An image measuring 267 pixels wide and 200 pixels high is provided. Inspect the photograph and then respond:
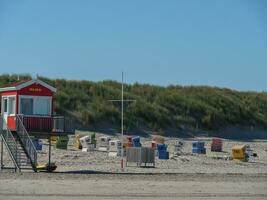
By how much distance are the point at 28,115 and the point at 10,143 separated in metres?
1.71

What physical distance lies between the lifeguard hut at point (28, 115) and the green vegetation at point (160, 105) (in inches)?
926

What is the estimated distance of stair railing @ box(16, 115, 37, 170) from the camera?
1352 inches

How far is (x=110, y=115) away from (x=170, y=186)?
3554cm

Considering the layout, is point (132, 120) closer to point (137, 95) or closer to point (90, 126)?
point (90, 126)

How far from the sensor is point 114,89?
7444 cm

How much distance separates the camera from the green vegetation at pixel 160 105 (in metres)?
63.6

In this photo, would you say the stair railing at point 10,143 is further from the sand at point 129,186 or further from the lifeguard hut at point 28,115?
the sand at point 129,186

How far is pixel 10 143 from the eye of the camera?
115 ft

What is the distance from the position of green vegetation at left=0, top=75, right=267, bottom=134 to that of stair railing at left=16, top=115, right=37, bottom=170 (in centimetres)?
2501

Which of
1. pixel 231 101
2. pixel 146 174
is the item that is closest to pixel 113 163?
pixel 146 174

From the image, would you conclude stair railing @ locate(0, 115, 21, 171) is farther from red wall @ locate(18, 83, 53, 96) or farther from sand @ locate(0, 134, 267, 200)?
red wall @ locate(18, 83, 53, 96)

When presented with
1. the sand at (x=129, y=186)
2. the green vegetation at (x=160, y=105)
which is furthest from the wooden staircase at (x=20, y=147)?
the green vegetation at (x=160, y=105)

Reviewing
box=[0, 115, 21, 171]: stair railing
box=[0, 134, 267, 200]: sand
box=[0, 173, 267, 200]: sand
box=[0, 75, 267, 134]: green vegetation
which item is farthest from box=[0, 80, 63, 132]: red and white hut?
box=[0, 75, 267, 134]: green vegetation

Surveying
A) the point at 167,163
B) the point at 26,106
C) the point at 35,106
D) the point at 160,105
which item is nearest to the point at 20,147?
the point at 26,106
